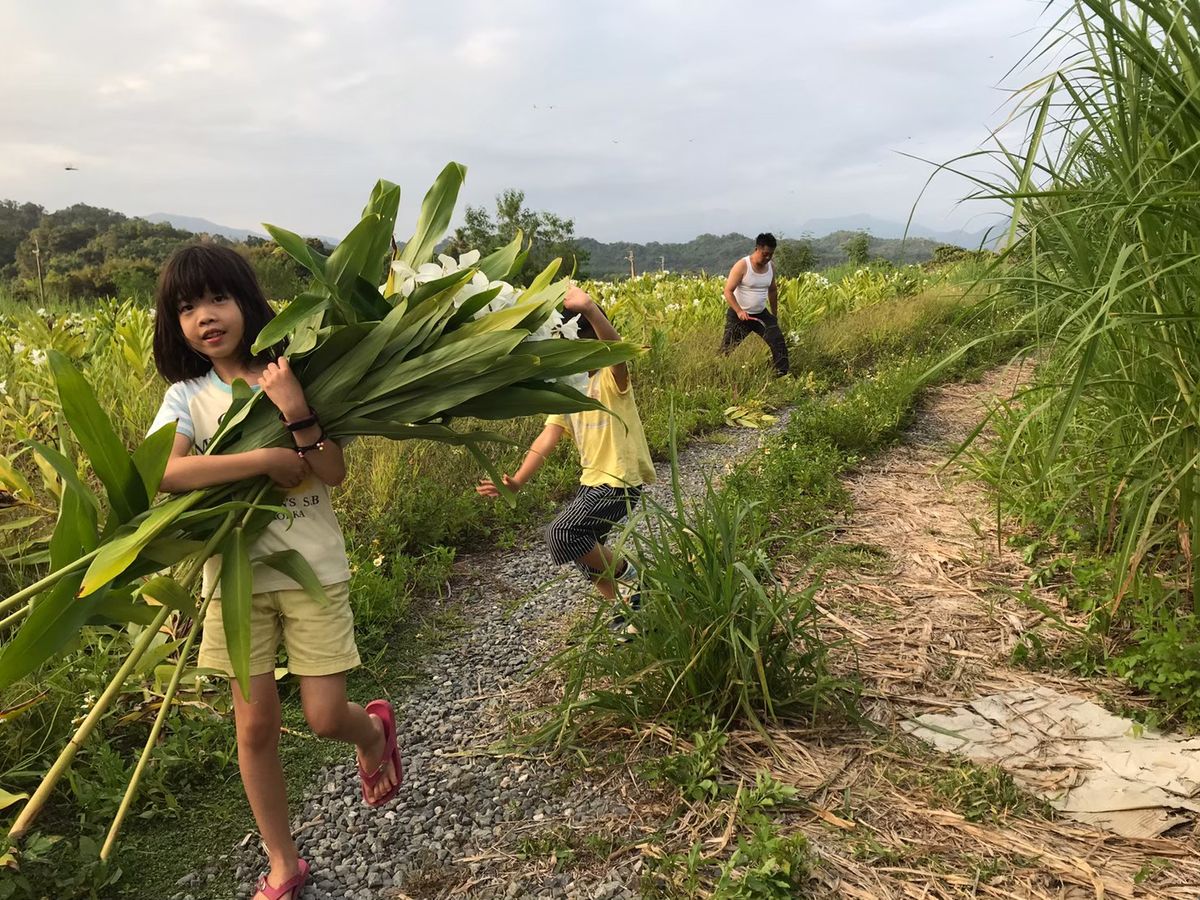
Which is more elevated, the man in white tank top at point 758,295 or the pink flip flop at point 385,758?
the man in white tank top at point 758,295

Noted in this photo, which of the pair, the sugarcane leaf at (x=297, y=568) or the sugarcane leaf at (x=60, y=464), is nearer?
the sugarcane leaf at (x=60, y=464)

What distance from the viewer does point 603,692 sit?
7.42ft

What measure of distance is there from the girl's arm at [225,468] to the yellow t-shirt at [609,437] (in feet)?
4.02

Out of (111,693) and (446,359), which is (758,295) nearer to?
(446,359)

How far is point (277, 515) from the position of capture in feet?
5.53

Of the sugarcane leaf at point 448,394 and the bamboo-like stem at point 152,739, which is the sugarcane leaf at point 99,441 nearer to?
the bamboo-like stem at point 152,739

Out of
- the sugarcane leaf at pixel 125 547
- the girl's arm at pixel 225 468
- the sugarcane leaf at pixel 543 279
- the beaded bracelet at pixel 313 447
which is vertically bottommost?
the sugarcane leaf at pixel 125 547

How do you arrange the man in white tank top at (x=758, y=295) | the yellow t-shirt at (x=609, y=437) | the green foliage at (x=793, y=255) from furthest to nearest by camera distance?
the green foliage at (x=793, y=255), the man in white tank top at (x=758, y=295), the yellow t-shirt at (x=609, y=437)

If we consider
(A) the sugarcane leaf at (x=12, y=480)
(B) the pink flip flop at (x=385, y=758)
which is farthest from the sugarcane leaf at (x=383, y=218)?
(A) the sugarcane leaf at (x=12, y=480)

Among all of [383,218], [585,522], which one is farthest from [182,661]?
[585,522]

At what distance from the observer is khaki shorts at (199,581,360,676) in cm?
174

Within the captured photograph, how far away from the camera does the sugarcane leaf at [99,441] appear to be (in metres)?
1.32

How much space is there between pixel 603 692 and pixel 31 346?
13.6 feet

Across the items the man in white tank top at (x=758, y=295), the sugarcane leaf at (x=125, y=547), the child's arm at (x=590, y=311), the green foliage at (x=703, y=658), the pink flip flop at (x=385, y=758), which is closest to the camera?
the sugarcane leaf at (x=125, y=547)
